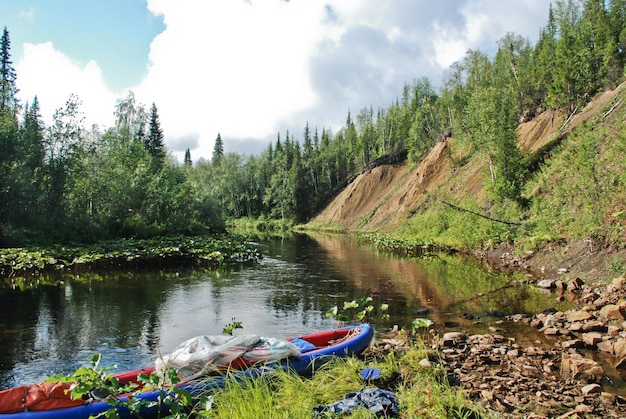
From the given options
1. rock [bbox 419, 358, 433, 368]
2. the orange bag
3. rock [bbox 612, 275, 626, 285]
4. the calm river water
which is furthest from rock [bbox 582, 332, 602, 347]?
the orange bag

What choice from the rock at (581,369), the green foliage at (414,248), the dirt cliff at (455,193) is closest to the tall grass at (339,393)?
the rock at (581,369)

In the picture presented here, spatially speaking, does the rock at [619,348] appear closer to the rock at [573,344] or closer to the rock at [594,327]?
the rock at [573,344]

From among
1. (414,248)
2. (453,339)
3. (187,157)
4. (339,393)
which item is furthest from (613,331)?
(187,157)

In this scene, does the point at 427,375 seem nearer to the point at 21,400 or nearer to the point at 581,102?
the point at 21,400

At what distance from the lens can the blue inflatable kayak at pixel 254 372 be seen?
6062mm

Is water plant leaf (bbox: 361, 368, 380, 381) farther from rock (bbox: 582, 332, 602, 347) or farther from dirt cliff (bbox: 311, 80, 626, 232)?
dirt cliff (bbox: 311, 80, 626, 232)

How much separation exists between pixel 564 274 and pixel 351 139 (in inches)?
2604

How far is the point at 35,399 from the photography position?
612 cm

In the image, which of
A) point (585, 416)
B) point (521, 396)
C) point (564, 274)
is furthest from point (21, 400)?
point (564, 274)

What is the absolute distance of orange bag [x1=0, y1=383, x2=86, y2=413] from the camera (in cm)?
602

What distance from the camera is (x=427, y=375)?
7.64 metres

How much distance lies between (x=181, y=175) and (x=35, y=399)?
53.8m

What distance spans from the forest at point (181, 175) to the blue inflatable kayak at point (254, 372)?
21318mm

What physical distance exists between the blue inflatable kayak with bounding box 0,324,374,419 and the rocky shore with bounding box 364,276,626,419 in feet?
2.85
